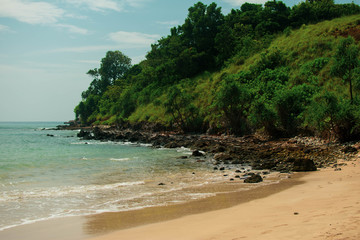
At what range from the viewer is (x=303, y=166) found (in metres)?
15.0

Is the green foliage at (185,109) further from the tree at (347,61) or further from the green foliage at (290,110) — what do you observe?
the tree at (347,61)

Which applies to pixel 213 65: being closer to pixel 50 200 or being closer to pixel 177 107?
pixel 177 107

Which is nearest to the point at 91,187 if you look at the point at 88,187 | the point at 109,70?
the point at 88,187

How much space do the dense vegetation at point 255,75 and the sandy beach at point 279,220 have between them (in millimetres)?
14147

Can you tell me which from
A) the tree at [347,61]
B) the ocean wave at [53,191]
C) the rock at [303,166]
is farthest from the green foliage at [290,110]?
the ocean wave at [53,191]

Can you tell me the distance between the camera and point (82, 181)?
49.0 feet

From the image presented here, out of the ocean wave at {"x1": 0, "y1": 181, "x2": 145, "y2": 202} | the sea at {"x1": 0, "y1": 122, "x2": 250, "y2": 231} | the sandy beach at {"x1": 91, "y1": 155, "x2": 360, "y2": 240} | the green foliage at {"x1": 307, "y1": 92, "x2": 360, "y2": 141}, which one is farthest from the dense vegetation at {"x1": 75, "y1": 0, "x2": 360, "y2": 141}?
the ocean wave at {"x1": 0, "y1": 181, "x2": 145, "y2": 202}

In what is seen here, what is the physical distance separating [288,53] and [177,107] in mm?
18782

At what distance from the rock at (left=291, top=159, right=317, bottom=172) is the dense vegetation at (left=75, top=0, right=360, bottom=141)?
26.4ft

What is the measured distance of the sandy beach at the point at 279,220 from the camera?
5988 millimetres

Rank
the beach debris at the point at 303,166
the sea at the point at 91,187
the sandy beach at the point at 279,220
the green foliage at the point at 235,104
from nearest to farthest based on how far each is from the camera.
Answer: the sandy beach at the point at 279,220, the sea at the point at 91,187, the beach debris at the point at 303,166, the green foliage at the point at 235,104

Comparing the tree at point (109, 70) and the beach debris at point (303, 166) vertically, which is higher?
the tree at point (109, 70)

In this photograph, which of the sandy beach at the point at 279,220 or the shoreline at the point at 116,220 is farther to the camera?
the shoreline at the point at 116,220

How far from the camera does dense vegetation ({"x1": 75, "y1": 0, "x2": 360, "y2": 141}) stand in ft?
85.6
